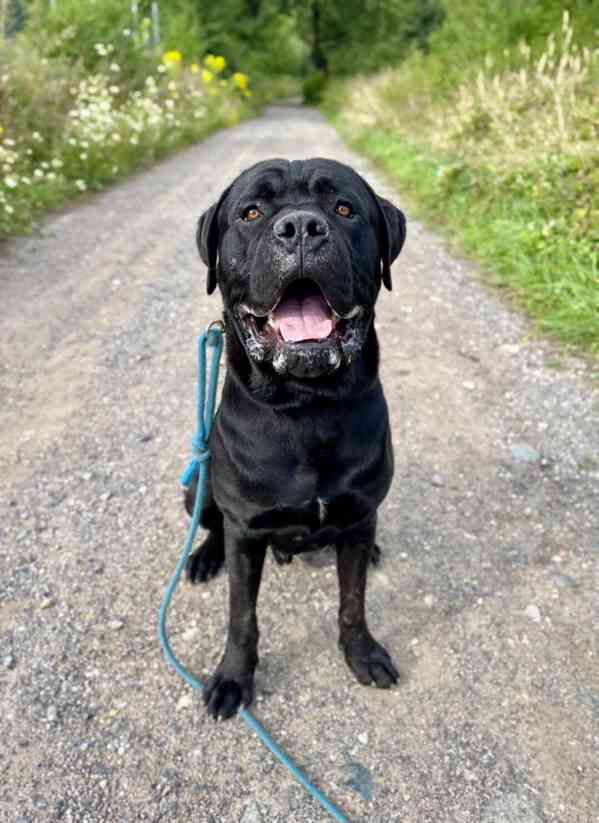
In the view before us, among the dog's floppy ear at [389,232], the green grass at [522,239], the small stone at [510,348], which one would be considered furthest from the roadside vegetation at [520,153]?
the dog's floppy ear at [389,232]

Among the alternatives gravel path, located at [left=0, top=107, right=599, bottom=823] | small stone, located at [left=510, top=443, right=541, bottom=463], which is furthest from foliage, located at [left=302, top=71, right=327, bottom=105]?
small stone, located at [left=510, top=443, right=541, bottom=463]

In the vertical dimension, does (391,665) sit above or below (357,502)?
below

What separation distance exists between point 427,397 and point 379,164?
8.55 meters

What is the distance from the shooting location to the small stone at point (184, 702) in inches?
80.0

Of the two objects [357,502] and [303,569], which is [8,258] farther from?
[357,502]

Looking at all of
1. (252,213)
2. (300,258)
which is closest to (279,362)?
(300,258)

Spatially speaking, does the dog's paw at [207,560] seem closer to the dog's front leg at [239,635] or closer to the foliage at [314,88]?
the dog's front leg at [239,635]

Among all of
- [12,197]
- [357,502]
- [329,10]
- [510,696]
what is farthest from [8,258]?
[329,10]

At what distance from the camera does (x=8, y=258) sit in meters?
5.91

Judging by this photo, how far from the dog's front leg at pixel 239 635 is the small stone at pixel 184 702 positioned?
0.05 m

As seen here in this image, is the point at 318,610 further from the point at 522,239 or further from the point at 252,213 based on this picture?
the point at 522,239

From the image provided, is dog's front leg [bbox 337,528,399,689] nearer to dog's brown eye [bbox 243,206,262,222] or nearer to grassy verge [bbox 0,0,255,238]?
dog's brown eye [bbox 243,206,262,222]

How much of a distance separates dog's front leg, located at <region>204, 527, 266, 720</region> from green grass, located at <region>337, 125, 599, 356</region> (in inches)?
121

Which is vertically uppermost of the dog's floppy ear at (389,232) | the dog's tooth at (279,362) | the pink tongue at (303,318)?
the dog's floppy ear at (389,232)
